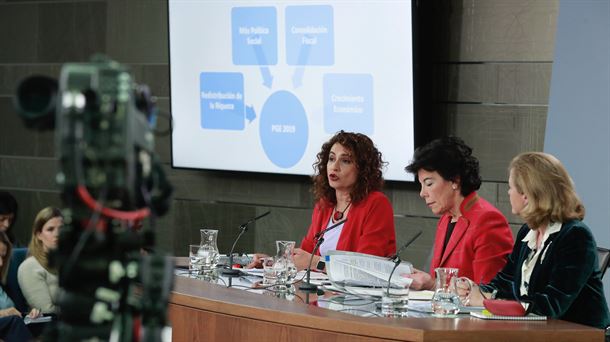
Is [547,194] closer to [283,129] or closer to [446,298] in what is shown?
[446,298]

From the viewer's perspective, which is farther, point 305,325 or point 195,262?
point 195,262

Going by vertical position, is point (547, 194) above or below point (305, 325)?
above

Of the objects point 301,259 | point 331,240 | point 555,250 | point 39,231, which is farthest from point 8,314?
point 555,250

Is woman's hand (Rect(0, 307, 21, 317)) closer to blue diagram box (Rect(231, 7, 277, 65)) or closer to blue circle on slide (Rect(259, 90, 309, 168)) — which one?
blue circle on slide (Rect(259, 90, 309, 168))

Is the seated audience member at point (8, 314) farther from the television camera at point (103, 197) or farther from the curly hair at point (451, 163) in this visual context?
the television camera at point (103, 197)

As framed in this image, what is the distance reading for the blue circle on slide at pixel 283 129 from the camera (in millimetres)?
5785

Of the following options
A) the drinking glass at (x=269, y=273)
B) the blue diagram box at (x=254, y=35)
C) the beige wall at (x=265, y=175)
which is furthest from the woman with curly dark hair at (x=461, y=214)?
the blue diagram box at (x=254, y=35)

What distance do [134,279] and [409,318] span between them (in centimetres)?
164

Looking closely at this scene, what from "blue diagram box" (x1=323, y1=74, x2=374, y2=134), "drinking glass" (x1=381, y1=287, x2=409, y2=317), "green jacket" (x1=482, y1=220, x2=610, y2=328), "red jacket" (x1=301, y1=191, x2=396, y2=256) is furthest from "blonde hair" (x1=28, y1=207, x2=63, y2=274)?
"green jacket" (x1=482, y1=220, x2=610, y2=328)

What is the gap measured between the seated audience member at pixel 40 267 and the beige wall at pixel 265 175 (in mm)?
1622

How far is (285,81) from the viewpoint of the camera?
19.1 feet

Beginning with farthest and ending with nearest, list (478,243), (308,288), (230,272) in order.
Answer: (230,272)
(478,243)
(308,288)

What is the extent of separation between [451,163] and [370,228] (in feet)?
2.06

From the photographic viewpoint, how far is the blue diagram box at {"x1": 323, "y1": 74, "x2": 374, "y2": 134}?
5457 mm
